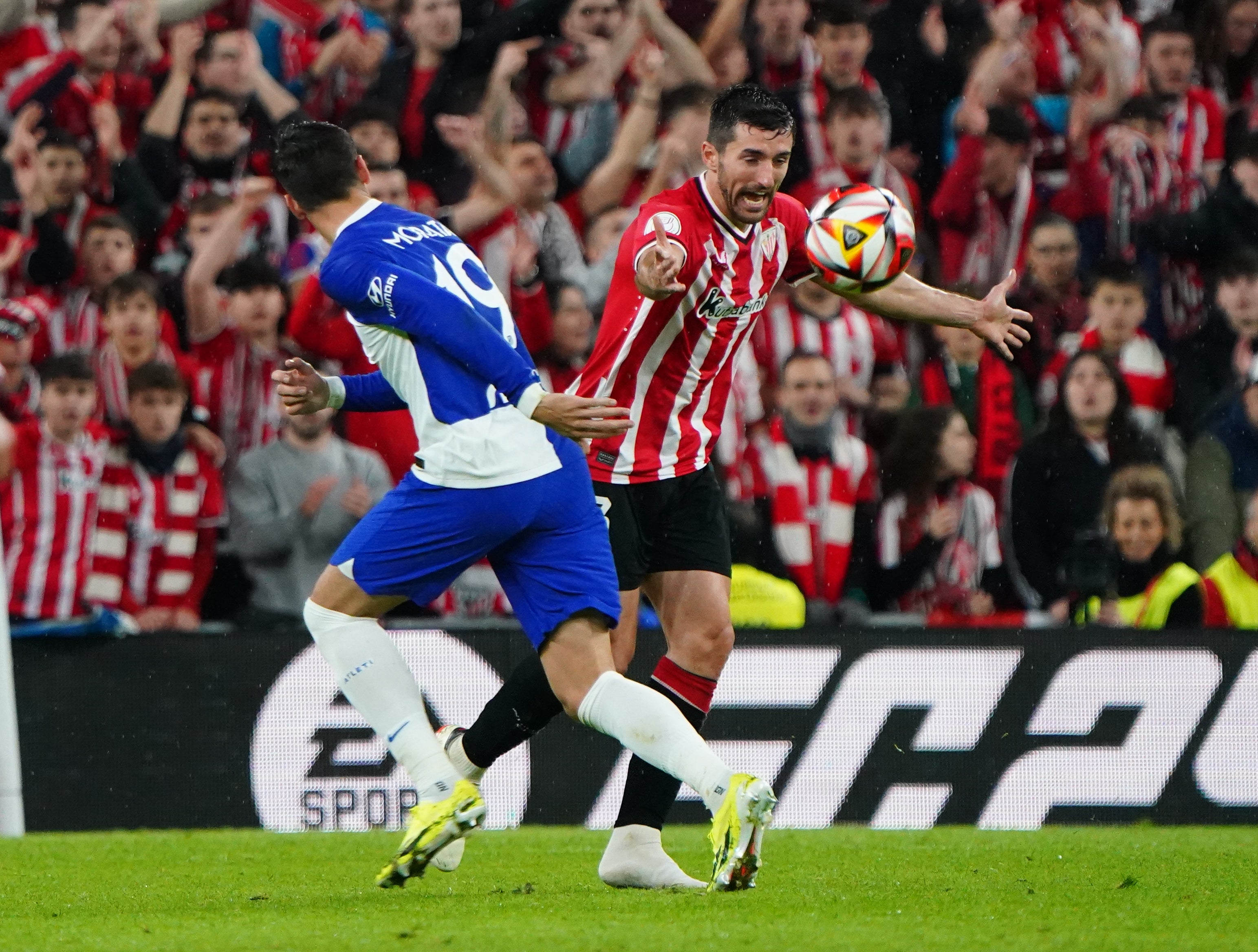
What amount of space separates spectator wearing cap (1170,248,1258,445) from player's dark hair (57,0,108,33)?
5.88 m

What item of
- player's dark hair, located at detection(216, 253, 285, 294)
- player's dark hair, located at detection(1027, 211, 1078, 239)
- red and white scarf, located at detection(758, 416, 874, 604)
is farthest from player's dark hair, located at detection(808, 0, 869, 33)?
player's dark hair, located at detection(216, 253, 285, 294)

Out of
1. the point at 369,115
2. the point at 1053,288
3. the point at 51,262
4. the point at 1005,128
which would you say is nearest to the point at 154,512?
the point at 51,262

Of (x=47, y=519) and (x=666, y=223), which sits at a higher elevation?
(x=666, y=223)

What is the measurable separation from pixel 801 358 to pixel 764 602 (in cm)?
122

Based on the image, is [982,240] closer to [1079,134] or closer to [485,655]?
[1079,134]

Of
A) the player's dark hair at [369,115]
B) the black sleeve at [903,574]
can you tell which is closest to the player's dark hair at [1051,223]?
the black sleeve at [903,574]

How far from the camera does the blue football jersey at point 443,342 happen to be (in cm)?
431

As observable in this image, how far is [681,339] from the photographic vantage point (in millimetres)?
5078

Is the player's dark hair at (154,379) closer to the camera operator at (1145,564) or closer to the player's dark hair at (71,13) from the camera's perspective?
the player's dark hair at (71,13)

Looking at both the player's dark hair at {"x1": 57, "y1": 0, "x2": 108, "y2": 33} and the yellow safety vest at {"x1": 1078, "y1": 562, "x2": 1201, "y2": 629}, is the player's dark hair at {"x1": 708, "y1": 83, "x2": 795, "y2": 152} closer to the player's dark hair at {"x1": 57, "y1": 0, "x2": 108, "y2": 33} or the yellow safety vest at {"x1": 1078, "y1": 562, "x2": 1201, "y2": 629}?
the yellow safety vest at {"x1": 1078, "y1": 562, "x2": 1201, "y2": 629}

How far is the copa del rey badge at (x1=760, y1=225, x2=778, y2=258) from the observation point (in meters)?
5.13

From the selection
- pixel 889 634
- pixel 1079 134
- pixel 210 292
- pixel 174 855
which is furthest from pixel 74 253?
pixel 1079 134

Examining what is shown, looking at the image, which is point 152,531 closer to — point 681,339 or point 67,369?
point 67,369

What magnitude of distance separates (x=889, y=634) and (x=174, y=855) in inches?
117
